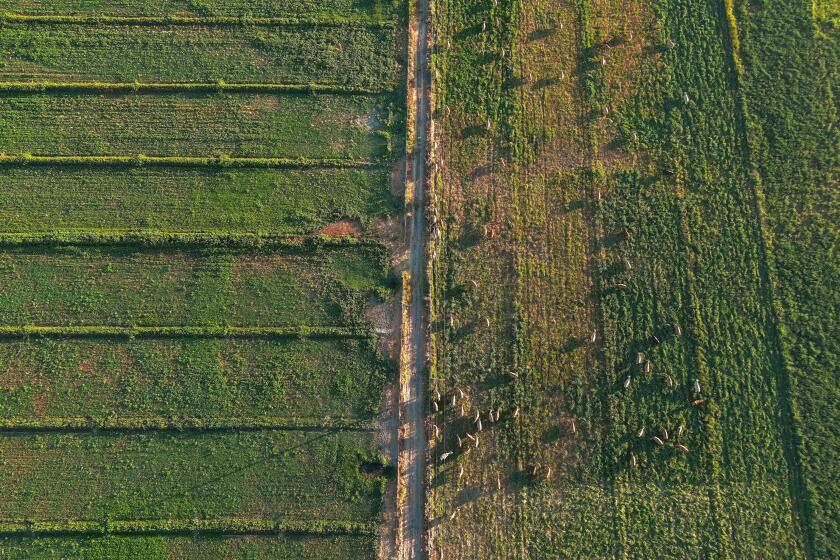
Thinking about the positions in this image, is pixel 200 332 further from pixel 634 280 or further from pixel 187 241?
pixel 634 280

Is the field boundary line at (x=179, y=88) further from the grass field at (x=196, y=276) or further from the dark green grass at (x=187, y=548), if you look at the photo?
the dark green grass at (x=187, y=548)

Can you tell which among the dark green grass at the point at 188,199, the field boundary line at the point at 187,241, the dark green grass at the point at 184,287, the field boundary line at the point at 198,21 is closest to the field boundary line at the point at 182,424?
the dark green grass at the point at 184,287

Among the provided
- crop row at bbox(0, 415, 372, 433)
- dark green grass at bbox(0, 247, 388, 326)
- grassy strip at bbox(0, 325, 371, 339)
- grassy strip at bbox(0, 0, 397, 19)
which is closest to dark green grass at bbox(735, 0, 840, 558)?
dark green grass at bbox(0, 247, 388, 326)

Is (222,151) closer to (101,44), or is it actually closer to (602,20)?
(101,44)

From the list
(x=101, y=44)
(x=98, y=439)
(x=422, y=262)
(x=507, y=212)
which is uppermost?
(x=101, y=44)

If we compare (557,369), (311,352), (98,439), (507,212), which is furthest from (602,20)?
(98,439)

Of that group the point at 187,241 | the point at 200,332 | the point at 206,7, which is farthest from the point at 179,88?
the point at 200,332
